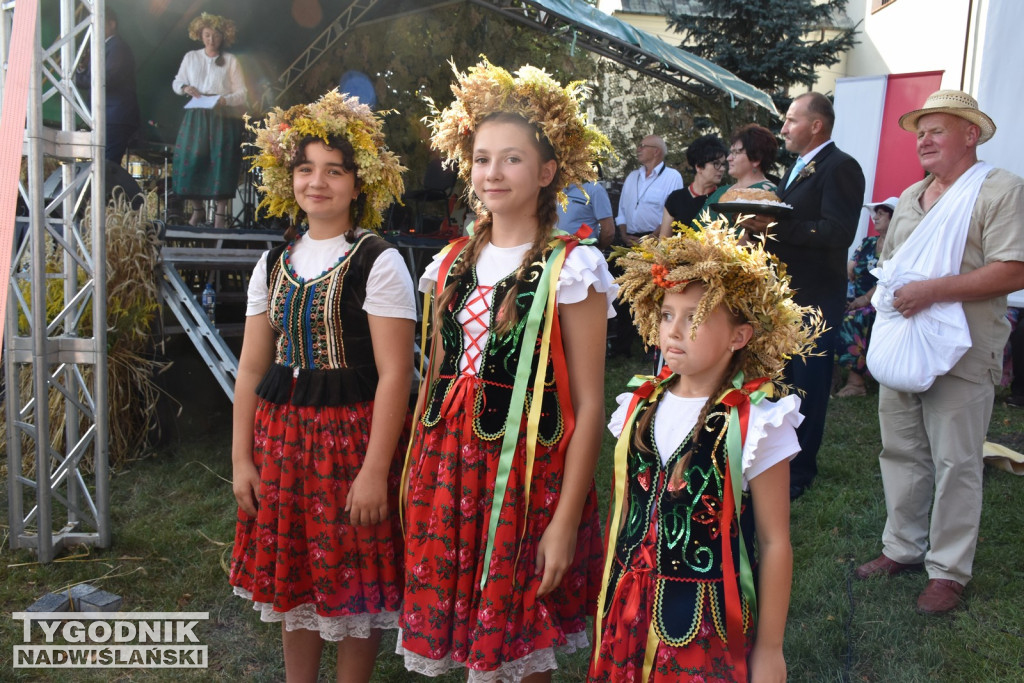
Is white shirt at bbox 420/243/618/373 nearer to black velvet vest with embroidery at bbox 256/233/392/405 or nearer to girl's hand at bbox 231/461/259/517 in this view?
black velvet vest with embroidery at bbox 256/233/392/405

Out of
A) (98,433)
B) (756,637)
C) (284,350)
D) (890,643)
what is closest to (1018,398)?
(890,643)

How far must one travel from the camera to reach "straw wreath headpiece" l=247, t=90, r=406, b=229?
2.38 m

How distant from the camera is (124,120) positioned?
660cm

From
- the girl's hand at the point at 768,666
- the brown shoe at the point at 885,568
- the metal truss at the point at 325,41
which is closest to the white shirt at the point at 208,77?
the metal truss at the point at 325,41

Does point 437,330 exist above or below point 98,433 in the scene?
above

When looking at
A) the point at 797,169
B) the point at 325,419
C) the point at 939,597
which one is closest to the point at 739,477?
the point at 325,419

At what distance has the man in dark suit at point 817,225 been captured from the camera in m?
3.63

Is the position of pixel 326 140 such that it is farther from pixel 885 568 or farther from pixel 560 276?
pixel 885 568

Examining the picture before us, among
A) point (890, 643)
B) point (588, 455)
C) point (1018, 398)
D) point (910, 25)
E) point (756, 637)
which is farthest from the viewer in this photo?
point (910, 25)

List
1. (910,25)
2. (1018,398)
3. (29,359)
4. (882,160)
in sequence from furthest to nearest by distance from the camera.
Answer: (910,25)
(882,160)
(1018,398)
(29,359)

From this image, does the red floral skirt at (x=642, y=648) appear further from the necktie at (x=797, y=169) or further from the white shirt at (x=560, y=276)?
the necktie at (x=797, y=169)

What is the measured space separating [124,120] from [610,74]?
6911 mm

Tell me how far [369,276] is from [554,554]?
3.19 feet

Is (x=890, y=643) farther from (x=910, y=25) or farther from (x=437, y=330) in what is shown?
(x=910, y=25)
